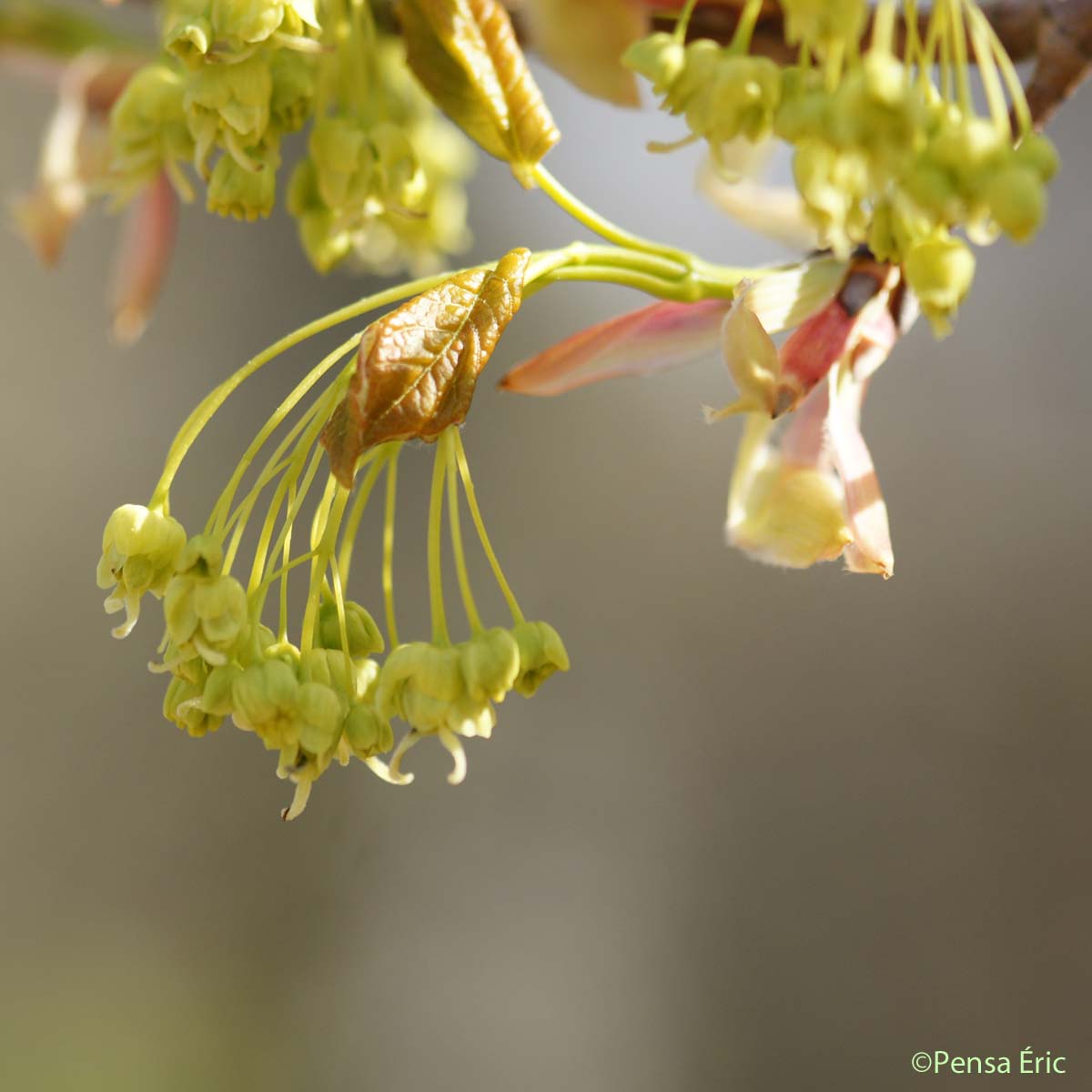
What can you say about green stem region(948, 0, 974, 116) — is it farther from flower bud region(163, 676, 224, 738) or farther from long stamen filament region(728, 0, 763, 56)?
flower bud region(163, 676, 224, 738)

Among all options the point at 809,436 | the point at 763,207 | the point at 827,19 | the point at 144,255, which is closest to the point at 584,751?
the point at 144,255

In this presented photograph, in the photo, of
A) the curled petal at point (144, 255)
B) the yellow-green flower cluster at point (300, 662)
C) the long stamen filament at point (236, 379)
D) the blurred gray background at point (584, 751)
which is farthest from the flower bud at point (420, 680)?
the blurred gray background at point (584, 751)

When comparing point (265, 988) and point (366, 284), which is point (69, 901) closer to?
point (265, 988)

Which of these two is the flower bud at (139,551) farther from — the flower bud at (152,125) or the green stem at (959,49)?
the green stem at (959,49)

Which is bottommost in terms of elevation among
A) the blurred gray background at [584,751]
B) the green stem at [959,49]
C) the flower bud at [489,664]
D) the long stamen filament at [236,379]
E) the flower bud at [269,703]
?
the blurred gray background at [584,751]

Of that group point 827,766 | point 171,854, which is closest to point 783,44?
point 827,766

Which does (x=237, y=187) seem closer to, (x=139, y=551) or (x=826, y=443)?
(x=139, y=551)

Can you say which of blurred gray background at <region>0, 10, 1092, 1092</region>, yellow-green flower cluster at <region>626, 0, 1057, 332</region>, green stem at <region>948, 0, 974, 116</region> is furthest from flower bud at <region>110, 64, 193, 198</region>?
blurred gray background at <region>0, 10, 1092, 1092</region>
